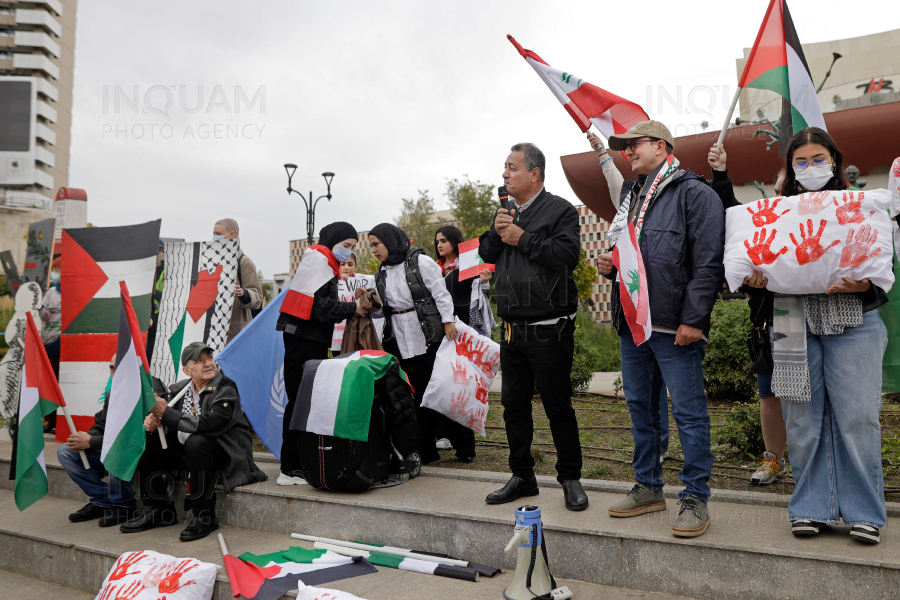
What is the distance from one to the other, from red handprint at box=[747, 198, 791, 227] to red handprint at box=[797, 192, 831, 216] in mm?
56

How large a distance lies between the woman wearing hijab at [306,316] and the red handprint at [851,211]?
10.2 feet

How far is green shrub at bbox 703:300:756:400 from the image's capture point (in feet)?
22.5

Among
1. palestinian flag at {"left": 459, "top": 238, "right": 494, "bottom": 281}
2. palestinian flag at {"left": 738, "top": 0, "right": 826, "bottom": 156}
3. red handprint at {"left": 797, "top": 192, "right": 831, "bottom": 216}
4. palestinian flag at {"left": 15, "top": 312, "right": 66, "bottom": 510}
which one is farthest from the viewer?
palestinian flag at {"left": 459, "top": 238, "right": 494, "bottom": 281}

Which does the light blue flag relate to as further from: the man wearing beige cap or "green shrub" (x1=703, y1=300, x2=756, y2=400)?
"green shrub" (x1=703, y1=300, x2=756, y2=400)

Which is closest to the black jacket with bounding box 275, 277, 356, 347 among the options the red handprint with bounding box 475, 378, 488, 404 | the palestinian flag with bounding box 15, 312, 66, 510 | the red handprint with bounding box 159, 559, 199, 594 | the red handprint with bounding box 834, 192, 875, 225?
the red handprint with bounding box 475, 378, 488, 404

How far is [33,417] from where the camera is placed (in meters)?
4.58

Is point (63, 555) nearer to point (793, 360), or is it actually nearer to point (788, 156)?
point (793, 360)

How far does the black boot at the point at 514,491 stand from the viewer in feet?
12.1

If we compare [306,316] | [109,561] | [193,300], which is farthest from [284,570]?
[193,300]

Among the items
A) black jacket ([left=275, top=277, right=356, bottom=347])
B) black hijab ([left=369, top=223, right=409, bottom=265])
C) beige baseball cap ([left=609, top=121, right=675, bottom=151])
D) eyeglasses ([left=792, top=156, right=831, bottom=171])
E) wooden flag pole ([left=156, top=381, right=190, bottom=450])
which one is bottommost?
wooden flag pole ([left=156, top=381, right=190, bottom=450])

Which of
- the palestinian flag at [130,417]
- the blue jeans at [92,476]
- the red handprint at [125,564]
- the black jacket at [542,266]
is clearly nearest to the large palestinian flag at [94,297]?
the blue jeans at [92,476]

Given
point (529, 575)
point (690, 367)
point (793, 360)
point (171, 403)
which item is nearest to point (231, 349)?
point (171, 403)

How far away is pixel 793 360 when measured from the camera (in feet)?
9.41

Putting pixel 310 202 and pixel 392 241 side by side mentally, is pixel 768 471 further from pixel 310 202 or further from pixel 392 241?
pixel 310 202
